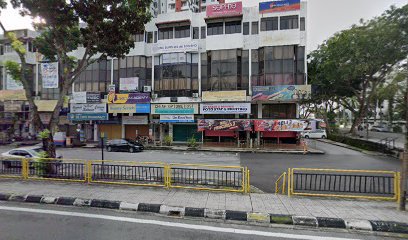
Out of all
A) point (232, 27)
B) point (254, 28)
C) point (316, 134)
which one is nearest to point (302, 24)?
point (254, 28)

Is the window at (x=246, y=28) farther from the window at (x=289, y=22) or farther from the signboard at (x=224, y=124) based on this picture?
the signboard at (x=224, y=124)

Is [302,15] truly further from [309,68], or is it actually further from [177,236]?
[177,236]

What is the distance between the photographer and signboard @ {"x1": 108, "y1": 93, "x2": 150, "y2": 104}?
25.6m

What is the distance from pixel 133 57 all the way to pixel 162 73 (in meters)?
4.50

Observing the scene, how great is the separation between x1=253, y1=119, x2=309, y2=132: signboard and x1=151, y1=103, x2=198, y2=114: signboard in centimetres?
711

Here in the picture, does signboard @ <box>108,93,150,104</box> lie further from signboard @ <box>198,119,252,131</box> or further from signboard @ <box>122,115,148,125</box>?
signboard @ <box>198,119,252,131</box>

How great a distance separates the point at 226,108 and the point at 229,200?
17.1 meters

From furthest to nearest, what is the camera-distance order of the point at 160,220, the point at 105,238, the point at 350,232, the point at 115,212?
the point at 115,212 → the point at 160,220 → the point at 350,232 → the point at 105,238

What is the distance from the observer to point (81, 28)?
1043 centimetres

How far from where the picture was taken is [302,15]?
23.1 m

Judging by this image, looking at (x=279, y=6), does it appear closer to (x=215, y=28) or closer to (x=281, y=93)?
(x=215, y=28)

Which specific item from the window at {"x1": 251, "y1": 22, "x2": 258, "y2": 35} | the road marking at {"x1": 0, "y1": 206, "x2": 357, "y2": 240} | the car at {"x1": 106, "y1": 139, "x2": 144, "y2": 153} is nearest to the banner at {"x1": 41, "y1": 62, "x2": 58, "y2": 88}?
the road marking at {"x1": 0, "y1": 206, "x2": 357, "y2": 240}

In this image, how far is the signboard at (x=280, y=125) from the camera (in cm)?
2219

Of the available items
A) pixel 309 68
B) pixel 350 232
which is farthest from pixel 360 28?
pixel 350 232
